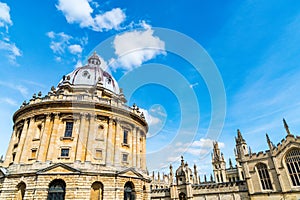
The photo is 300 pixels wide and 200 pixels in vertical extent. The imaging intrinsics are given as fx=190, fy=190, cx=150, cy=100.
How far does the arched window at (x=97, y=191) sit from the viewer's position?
77.2 ft

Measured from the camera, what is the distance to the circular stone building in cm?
2277

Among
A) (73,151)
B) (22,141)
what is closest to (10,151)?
(22,141)

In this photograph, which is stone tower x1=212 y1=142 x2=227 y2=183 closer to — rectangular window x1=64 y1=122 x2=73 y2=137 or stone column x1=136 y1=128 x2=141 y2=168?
stone column x1=136 y1=128 x2=141 y2=168

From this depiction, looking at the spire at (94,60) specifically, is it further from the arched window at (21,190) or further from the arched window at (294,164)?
the arched window at (294,164)

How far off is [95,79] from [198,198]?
102 ft

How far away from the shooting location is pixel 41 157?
2417cm

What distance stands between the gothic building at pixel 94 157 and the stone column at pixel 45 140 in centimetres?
12

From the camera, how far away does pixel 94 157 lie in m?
25.6

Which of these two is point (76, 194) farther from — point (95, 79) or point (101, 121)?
point (95, 79)

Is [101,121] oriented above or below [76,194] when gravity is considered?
above

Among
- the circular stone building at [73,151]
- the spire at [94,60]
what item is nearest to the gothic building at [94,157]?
the circular stone building at [73,151]

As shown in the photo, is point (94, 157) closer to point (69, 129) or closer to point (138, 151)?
point (69, 129)

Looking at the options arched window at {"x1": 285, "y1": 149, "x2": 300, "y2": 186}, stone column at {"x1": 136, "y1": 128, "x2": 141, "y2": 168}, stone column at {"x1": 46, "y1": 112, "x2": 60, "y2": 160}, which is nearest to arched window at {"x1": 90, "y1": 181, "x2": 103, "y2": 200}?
stone column at {"x1": 46, "y1": 112, "x2": 60, "y2": 160}

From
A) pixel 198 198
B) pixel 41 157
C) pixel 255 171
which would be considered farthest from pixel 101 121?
pixel 255 171
